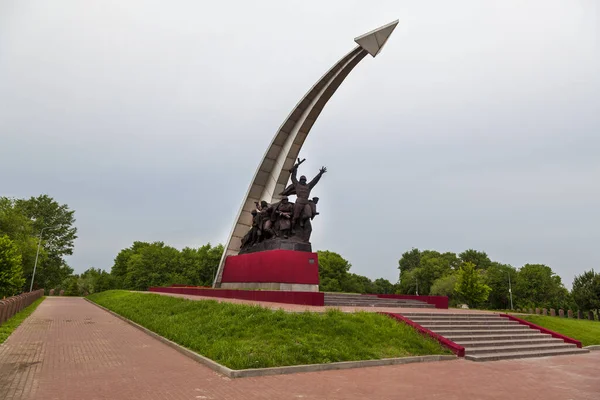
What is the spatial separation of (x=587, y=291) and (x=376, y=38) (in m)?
29.2

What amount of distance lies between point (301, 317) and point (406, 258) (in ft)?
312

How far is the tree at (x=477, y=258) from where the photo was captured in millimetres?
76875

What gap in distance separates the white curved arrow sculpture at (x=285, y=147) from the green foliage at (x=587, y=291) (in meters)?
28.0

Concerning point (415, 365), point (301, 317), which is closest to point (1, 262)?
point (301, 317)

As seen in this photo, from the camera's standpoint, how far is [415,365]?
26.2 feet

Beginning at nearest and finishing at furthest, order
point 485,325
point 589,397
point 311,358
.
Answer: point 589,397
point 311,358
point 485,325

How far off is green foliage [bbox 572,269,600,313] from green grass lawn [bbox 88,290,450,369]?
101 ft

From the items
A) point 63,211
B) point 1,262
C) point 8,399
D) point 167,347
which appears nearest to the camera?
point 8,399

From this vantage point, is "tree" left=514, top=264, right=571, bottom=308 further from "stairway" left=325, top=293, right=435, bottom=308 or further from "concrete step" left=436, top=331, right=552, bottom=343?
"concrete step" left=436, top=331, right=552, bottom=343

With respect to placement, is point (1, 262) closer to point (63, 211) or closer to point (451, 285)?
point (63, 211)

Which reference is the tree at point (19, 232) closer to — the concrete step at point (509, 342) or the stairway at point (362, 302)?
the stairway at point (362, 302)

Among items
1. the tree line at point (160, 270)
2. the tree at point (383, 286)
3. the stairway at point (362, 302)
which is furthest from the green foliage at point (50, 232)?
the tree at point (383, 286)

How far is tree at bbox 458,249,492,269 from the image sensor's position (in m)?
76.9

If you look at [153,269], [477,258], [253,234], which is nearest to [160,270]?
[153,269]
